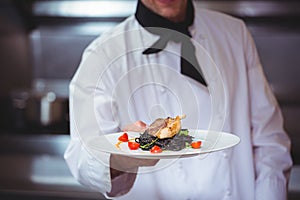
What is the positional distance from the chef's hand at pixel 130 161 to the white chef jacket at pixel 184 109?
1 cm

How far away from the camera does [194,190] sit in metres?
0.71

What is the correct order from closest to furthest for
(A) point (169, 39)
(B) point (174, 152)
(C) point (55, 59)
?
(B) point (174, 152), (A) point (169, 39), (C) point (55, 59)

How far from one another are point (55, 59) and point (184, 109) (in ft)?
3.79

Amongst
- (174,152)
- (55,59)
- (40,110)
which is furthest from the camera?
(55,59)

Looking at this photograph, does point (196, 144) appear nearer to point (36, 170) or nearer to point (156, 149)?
point (156, 149)

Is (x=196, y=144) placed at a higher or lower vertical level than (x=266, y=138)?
higher

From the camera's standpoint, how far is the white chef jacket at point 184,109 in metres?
0.61

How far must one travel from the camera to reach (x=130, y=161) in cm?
56

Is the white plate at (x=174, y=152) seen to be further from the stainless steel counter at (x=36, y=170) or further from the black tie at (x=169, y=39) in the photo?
the stainless steel counter at (x=36, y=170)

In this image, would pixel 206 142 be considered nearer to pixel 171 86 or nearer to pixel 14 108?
pixel 171 86

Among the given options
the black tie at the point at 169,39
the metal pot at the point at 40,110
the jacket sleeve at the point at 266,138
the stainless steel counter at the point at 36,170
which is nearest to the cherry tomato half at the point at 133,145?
the black tie at the point at 169,39

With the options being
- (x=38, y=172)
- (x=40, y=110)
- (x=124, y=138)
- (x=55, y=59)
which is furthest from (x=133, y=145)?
(x=55, y=59)

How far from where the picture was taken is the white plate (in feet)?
1.72

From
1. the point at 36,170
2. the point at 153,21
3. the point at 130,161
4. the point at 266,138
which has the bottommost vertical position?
the point at 36,170
